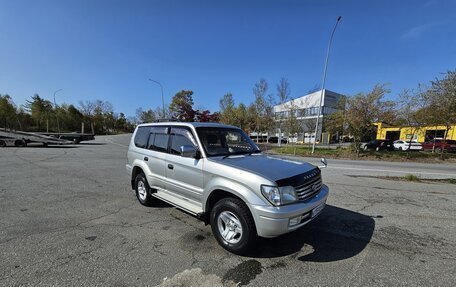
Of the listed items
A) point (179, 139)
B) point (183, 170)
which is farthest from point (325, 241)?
point (179, 139)

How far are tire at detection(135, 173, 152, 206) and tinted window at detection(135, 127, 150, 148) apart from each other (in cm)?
73

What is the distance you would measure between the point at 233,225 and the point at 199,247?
680 millimetres

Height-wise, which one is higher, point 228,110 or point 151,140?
point 228,110

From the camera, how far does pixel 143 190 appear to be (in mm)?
A: 5398

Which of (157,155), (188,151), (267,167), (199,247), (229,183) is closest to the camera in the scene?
(229,183)

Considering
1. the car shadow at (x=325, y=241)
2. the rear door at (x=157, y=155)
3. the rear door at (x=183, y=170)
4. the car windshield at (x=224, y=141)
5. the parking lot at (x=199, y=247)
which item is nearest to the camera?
the parking lot at (x=199, y=247)

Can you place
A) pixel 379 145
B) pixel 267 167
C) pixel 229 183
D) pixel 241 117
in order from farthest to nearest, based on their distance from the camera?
pixel 241 117 → pixel 379 145 → pixel 267 167 → pixel 229 183

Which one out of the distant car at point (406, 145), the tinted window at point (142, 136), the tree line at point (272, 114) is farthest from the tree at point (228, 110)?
the tinted window at point (142, 136)

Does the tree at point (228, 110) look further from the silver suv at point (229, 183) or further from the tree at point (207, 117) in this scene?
the silver suv at point (229, 183)

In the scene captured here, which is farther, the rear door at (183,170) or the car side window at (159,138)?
the car side window at (159,138)

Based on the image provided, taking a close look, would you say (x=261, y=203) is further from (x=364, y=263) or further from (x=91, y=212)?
(x=91, y=212)

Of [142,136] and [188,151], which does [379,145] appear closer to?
[142,136]

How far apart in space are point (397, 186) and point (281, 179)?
7059 millimetres

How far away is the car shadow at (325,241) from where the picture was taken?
131 inches
